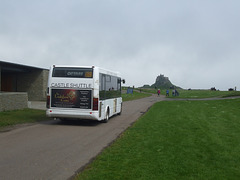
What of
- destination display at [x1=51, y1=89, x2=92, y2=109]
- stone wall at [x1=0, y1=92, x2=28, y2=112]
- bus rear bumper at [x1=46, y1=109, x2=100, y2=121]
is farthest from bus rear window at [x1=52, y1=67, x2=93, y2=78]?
stone wall at [x1=0, y1=92, x2=28, y2=112]

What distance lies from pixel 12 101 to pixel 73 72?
7.69 m

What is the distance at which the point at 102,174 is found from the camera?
5.82 metres

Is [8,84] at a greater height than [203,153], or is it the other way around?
[8,84]

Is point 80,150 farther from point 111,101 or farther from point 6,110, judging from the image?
point 6,110

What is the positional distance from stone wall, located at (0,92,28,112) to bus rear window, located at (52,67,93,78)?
6.29m

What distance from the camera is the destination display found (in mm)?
13781

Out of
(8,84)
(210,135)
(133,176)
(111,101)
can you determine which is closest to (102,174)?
(133,176)

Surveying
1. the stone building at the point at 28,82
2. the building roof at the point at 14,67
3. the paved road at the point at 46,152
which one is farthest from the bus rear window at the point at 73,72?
the stone building at the point at 28,82

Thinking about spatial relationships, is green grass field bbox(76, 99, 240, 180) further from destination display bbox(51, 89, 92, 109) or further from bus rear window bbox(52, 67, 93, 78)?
bus rear window bbox(52, 67, 93, 78)

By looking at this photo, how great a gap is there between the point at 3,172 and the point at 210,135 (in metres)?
7.52

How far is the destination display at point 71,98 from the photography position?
45.2 ft

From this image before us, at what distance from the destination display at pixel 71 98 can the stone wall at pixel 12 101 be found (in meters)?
6.28

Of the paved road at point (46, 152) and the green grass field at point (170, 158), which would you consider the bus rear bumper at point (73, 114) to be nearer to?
the paved road at point (46, 152)

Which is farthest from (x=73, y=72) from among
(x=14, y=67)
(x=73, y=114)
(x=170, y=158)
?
(x=14, y=67)
